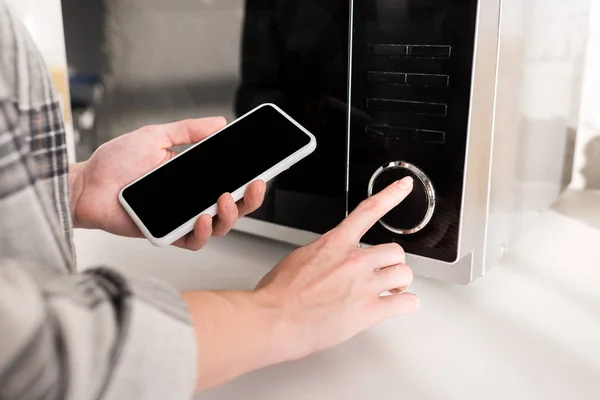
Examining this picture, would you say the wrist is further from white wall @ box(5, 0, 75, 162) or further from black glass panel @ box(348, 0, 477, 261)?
white wall @ box(5, 0, 75, 162)

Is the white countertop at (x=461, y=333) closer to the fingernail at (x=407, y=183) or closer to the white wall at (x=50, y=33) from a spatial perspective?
the fingernail at (x=407, y=183)

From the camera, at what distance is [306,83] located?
0.49m

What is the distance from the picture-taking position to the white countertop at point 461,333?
37 centimetres

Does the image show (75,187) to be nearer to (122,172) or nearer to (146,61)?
(122,172)

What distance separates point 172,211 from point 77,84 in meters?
0.32

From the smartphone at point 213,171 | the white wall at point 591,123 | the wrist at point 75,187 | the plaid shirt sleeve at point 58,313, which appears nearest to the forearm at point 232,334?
the plaid shirt sleeve at point 58,313

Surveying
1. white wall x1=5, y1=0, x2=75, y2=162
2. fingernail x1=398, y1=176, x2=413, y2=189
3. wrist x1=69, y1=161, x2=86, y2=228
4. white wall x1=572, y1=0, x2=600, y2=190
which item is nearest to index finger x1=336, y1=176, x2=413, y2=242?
fingernail x1=398, y1=176, x2=413, y2=189

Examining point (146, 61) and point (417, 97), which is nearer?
point (417, 97)

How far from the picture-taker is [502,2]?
405mm

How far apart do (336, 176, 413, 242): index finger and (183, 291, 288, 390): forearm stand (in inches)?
4.2

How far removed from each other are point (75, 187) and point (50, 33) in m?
0.51

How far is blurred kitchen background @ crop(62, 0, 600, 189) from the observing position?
0.54 meters

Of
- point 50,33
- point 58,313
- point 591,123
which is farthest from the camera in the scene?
point 50,33

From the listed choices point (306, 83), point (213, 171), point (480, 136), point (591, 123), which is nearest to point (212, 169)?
point (213, 171)
